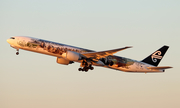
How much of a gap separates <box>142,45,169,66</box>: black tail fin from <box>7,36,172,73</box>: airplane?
168 cm

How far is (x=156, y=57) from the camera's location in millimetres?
55312

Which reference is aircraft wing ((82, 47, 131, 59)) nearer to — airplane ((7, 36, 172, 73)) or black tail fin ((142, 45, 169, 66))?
airplane ((7, 36, 172, 73))

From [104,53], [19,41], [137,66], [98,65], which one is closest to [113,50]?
[104,53]

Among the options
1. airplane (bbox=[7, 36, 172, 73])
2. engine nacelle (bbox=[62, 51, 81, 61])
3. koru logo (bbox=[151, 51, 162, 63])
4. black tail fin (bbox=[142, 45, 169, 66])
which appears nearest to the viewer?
engine nacelle (bbox=[62, 51, 81, 61])

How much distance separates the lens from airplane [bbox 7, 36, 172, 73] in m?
46.6

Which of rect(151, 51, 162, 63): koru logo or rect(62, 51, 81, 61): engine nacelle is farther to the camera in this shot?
rect(151, 51, 162, 63): koru logo

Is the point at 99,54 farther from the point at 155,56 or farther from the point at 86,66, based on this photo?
the point at 155,56

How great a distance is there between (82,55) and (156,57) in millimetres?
15093

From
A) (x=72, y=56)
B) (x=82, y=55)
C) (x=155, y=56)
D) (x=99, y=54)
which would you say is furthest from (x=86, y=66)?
(x=155, y=56)

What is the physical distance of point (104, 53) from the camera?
152ft

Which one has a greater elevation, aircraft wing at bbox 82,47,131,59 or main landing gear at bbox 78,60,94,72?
aircraft wing at bbox 82,47,131,59

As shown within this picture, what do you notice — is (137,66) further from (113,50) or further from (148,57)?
(113,50)

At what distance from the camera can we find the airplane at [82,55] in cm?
4662

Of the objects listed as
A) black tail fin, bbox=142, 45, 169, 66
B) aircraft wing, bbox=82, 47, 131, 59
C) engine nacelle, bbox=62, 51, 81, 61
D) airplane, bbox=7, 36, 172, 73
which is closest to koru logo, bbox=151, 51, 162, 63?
black tail fin, bbox=142, 45, 169, 66
